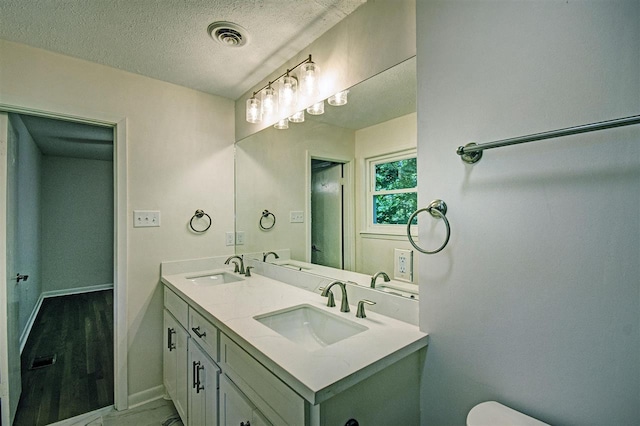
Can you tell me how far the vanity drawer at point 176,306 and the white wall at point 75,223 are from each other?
3.95 meters

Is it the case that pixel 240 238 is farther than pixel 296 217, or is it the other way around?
pixel 240 238

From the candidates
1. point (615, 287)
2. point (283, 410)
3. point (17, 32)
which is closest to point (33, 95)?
point (17, 32)

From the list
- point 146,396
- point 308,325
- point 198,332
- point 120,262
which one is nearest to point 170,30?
point 120,262

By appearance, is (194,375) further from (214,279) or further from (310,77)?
(310,77)

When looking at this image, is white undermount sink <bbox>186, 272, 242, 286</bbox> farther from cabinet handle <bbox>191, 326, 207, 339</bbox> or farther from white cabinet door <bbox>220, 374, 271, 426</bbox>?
white cabinet door <bbox>220, 374, 271, 426</bbox>

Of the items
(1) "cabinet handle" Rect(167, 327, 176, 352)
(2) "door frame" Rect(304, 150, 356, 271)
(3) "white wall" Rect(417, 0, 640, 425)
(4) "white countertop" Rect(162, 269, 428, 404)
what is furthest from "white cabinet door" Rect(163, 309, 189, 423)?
(3) "white wall" Rect(417, 0, 640, 425)

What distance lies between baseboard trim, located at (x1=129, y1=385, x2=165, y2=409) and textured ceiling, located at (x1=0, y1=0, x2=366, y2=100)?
2154 mm

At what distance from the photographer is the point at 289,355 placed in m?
0.91

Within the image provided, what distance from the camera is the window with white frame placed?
1220 millimetres

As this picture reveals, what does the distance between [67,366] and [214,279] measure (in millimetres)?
1550

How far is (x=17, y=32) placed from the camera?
1.53 m

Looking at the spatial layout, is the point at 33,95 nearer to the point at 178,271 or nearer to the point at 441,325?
the point at 178,271

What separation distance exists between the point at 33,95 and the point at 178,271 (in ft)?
4.34

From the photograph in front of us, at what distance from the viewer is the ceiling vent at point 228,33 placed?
4.91 feet
